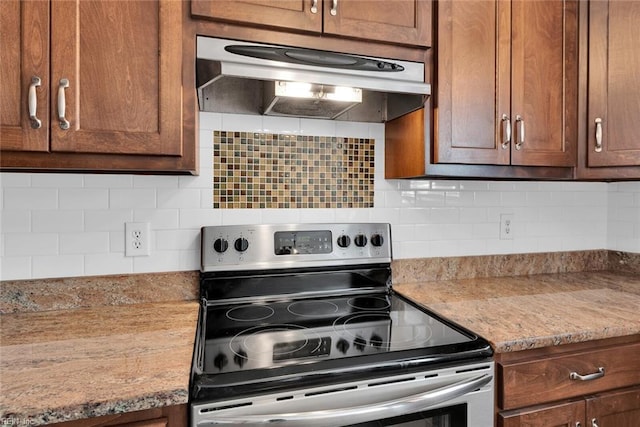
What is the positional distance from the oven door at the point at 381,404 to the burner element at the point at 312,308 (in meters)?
0.44

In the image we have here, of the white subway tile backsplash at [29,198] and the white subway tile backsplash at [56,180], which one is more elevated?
the white subway tile backsplash at [56,180]

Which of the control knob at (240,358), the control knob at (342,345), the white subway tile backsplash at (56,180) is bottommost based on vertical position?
the control knob at (240,358)

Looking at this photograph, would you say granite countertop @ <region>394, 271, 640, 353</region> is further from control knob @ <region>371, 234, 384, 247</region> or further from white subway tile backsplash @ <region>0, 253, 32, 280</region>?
white subway tile backsplash @ <region>0, 253, 32, 280</region>

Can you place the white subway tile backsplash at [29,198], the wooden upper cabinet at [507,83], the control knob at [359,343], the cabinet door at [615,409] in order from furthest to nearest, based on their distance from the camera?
the wooden upper cabinet at [507,83] < the white subway tile backsplash at [29,198] < the cabinet door at [615,409] < the control knob at [359,343]

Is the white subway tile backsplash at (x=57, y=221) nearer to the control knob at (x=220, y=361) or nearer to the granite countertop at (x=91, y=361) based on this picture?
the granite countertop at (x=91, y=361)

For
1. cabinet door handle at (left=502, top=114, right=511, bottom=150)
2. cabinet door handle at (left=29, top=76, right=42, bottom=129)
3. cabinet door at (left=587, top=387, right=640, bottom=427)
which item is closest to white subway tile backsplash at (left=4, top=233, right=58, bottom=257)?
cabinet door handle at (left=29, top=76, right=42, bottom=129)

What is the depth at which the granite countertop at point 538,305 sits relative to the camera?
44.4 inches

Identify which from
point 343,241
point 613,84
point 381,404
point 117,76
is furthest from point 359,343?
point 613,84

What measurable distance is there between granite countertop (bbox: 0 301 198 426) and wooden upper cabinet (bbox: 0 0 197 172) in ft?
1.56

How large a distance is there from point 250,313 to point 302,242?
0.35 meters

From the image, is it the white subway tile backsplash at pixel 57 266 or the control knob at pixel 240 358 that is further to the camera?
the white subway tile backsplash at pixel 57 266

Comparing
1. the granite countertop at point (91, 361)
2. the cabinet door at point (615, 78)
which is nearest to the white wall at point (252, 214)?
the granite countertop at point (91, 361)

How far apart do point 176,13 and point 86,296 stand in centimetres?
99

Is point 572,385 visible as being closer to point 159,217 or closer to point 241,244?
point 241,244
